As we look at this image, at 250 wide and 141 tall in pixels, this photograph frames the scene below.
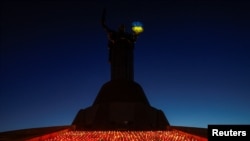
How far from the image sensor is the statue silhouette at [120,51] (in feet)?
106

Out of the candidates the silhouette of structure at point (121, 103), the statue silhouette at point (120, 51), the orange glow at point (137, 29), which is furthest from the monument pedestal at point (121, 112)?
the orange glow at point (137, 29)

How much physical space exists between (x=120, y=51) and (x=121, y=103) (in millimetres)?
6002

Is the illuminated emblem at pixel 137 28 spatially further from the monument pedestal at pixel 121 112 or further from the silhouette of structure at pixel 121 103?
the monument pedestal at pixel 121 112

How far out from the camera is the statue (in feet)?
106

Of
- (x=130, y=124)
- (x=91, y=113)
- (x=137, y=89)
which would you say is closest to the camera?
(x=130, y=124)

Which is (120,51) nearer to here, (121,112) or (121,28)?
(121,28)

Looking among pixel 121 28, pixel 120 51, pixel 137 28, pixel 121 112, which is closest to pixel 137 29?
pixel 137 28

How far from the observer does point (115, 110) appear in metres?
28.7

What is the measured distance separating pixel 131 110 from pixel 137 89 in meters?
3.43

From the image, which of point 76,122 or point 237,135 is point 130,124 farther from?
point 237,135

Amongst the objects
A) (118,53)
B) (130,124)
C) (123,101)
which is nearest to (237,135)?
(130,124)

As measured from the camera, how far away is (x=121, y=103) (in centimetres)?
2920

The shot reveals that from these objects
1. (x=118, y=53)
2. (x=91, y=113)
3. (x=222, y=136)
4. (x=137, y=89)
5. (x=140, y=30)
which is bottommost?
(x=222, y=136)

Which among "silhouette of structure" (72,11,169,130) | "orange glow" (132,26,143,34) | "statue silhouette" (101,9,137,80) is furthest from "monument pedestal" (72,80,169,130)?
"orange glow" (132,26,143,34)
